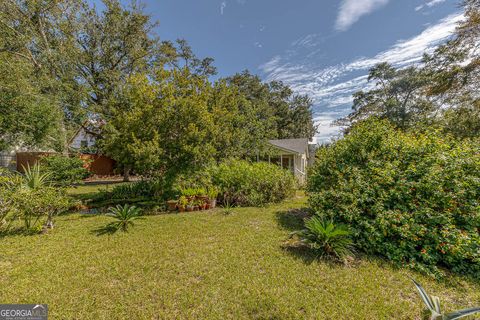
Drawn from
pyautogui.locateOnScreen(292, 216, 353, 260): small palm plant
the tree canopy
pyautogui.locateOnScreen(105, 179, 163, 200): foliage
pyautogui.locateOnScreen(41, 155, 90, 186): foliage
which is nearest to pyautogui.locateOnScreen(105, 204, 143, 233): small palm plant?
the tree canopy

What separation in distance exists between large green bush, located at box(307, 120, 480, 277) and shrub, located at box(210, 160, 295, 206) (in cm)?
306

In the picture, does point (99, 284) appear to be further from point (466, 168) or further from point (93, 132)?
point (93, 132)

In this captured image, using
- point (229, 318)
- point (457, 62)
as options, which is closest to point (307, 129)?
point (457, 62)

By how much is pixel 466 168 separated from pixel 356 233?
262cm

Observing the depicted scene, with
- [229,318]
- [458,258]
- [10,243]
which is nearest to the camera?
[229,318]

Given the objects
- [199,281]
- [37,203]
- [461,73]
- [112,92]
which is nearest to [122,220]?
[37,203]

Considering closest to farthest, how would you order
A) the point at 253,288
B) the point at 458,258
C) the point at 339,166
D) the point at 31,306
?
1. the point at 31,306
2. the point at 253,288
3. the point at 458,258
4. the point at 339,166

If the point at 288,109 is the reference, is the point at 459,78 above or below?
below

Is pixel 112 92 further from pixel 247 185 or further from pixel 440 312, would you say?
pixel 440 312

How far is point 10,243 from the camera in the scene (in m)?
4.41

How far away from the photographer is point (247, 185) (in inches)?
305
